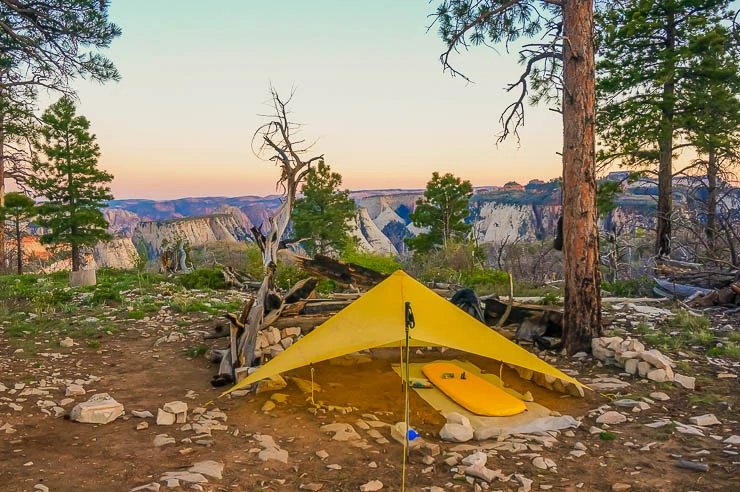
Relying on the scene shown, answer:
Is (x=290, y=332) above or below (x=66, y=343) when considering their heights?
above

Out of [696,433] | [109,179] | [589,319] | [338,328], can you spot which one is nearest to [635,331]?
[589,319]

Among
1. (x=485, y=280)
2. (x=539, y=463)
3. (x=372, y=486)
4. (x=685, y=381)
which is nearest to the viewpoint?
(x=372, y=486)

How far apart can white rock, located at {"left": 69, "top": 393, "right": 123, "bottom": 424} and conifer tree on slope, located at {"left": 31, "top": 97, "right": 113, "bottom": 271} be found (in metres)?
23.2

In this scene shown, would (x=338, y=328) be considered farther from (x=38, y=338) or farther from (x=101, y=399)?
(x=38, y=338)

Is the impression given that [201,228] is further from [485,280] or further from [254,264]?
[485,280]

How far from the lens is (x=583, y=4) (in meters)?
8.05

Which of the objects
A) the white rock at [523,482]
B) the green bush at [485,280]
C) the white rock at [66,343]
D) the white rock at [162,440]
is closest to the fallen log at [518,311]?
the white rock at [523,482]

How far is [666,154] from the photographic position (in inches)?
669

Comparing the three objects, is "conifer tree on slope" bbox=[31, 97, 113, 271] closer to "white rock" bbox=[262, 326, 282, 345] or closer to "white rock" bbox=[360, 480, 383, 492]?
"white rock" bbox=[262, 326, 282, 345]

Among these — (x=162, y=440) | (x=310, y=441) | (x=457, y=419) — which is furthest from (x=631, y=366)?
(x=162, y=440)

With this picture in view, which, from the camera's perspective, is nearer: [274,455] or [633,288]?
[274,455]

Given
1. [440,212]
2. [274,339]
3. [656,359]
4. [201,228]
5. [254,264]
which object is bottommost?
[201,228]

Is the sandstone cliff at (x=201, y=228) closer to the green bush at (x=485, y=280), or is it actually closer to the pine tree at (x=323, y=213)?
the pine tree at (x=323, y=213)

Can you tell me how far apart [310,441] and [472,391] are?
212cm
